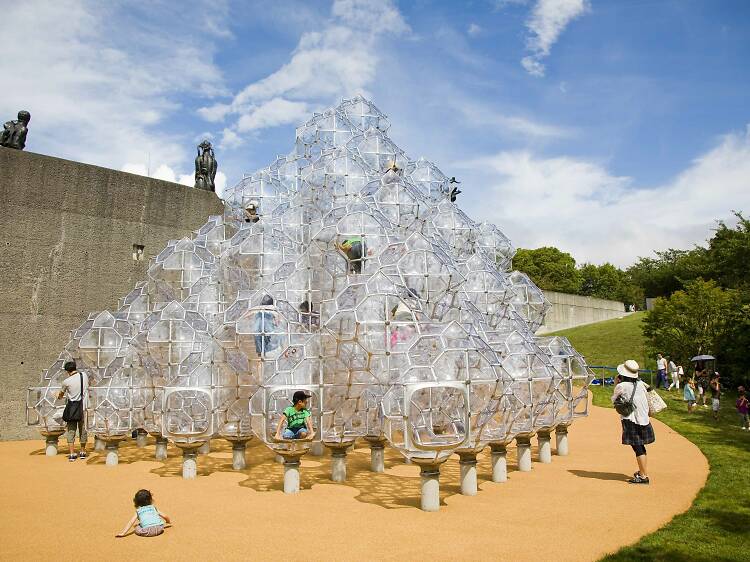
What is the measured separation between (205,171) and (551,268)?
59.5 meters

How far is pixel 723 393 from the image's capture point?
24562 millimetres

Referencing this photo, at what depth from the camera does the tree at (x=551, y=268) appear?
72.2 meters

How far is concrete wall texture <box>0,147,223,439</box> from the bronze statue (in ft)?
1.55

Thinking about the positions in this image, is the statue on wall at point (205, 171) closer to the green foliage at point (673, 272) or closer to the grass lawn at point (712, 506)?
the grass lawn at point (712, 506)

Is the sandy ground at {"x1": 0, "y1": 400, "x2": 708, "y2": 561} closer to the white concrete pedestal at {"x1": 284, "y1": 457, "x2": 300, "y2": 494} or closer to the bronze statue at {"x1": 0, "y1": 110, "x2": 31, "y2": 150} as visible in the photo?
the white concrete pedestal at {"x1": 284, "y1": 457, "x2": 300, "y2": 494}

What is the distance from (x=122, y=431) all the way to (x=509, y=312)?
8.23m

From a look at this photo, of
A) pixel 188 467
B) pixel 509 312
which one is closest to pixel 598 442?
pixel 509 312

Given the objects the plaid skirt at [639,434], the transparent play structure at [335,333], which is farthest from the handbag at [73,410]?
the plaid skirt at [639,434]

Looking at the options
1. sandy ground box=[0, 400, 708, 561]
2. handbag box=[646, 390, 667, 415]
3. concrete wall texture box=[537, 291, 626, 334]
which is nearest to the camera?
sandy ground box=[0, 400, 708, 561]

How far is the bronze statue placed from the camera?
16188mm

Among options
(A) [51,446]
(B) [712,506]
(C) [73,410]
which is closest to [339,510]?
(B) [712,506]

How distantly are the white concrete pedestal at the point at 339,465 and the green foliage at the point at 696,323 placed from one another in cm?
2490

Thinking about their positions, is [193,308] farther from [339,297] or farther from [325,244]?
[339,297]

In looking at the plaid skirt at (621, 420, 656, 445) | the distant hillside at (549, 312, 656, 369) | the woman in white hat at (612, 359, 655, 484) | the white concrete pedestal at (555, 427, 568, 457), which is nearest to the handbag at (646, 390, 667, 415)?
the woman in white hat at (612, 359, 655, 484)
